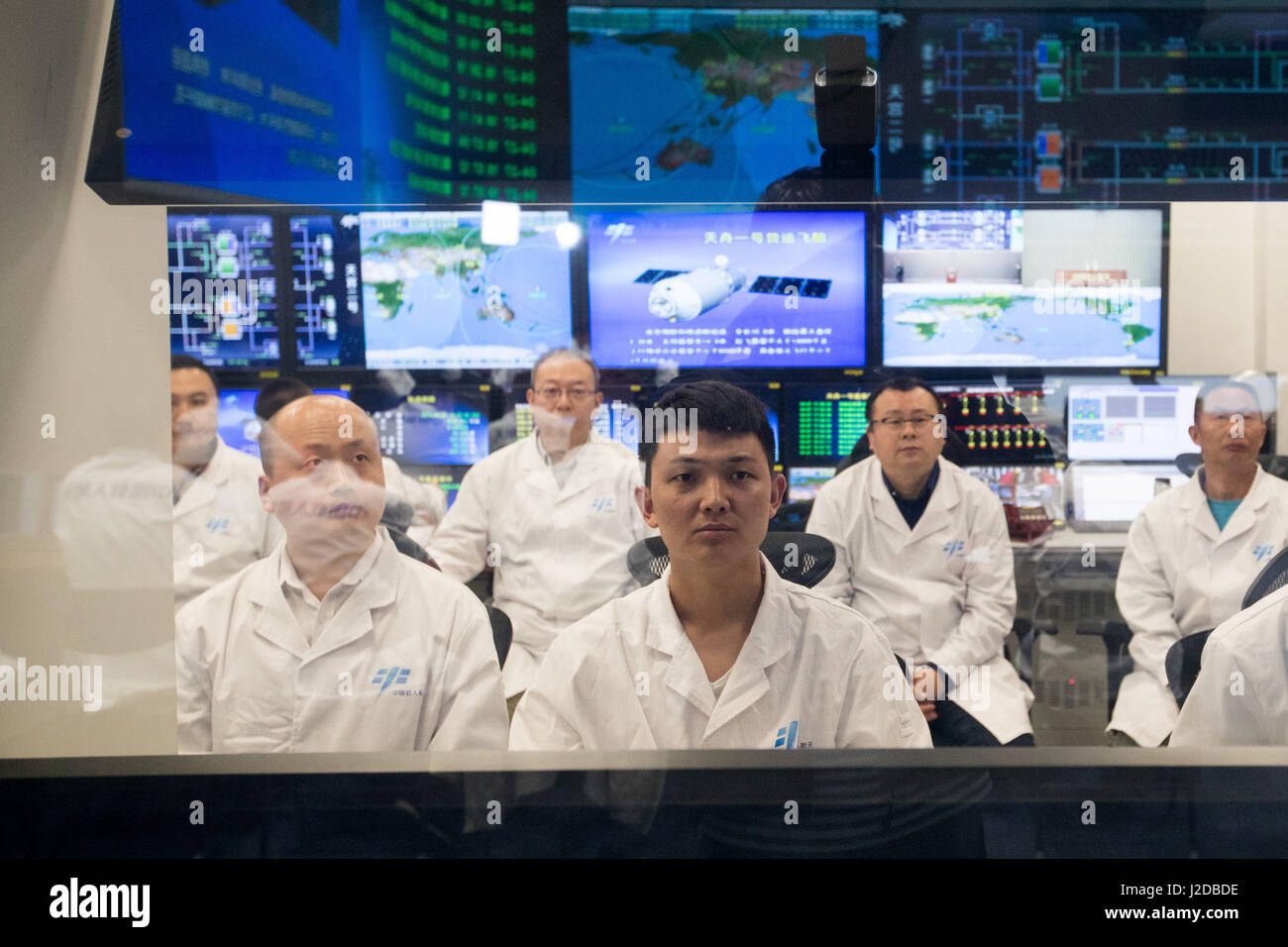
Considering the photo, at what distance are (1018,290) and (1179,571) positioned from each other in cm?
Result: 57

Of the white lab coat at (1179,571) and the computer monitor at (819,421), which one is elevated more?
the computer monitor at (819,421)

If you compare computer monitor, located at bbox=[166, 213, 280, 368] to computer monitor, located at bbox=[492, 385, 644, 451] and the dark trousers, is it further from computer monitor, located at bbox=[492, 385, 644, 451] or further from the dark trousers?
the dark trousers

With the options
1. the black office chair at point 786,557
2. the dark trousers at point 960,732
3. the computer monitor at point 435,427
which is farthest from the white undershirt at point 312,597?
the dark trousers at point 960,732

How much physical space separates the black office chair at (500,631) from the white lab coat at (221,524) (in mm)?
394

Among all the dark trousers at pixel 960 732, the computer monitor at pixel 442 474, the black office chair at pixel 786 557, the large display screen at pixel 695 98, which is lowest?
the dark trousers at pixel 960 732

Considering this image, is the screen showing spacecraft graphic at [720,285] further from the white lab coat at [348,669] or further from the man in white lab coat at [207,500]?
the man in white lab coat at [207,500]

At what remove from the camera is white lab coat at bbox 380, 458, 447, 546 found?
1.60 m

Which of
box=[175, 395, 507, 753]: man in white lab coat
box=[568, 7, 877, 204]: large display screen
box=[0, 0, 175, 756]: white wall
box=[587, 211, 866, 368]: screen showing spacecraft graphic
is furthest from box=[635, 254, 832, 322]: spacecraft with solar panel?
box=[0, 0, 175, 756]: white wall

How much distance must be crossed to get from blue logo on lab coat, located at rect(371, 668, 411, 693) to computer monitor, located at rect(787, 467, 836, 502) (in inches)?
29.1

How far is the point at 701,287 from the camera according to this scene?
5.18ft

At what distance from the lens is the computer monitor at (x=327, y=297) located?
5.22ft

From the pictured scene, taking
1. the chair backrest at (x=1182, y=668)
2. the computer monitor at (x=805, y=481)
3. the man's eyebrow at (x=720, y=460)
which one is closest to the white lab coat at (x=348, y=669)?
the man's eyebrow at (x=720, y=460)

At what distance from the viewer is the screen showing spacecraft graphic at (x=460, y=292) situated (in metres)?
1.58

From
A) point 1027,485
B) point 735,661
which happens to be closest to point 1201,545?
point 1027,485
